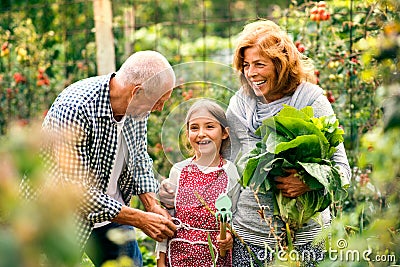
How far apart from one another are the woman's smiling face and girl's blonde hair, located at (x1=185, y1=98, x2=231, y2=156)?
199 millimetres

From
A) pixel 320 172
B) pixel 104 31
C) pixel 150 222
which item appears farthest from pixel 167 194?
pixel 104 31

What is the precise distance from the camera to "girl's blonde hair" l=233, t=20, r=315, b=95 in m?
2.82

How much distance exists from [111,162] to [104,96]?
30 cm

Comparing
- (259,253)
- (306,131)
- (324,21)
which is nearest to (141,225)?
(259,253)

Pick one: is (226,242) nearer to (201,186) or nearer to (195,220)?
(195,220)

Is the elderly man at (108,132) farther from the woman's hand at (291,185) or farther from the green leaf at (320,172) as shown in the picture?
the green leaf at (320,172)

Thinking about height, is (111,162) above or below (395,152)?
below

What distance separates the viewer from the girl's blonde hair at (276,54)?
9.25 ft

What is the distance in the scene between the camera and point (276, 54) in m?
2.80

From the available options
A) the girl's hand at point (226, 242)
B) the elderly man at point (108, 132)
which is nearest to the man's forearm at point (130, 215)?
the elderly man at point (108, 132)

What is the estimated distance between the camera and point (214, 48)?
31.7 feet

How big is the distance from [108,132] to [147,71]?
340 mm

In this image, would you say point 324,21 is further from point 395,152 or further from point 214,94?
point 395,152

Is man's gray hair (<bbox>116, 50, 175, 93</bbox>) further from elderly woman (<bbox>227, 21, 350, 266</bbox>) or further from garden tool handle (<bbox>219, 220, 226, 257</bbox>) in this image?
garden tool handle (<bbox>219, 220, 226, 257</bbox>)
